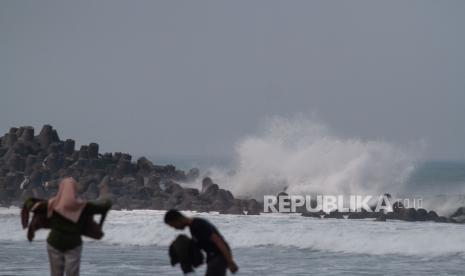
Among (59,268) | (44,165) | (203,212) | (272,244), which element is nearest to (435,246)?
(272,244)

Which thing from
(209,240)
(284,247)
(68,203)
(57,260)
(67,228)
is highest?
(284,247)

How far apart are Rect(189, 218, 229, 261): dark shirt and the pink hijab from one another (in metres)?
1.09

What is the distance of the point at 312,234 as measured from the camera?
24250mm

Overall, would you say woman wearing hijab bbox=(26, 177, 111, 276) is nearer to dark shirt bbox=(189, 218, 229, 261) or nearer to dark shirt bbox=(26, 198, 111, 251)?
dark shirt bbox=(26, 198, 111, 251)

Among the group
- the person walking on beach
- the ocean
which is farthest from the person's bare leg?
the ocean

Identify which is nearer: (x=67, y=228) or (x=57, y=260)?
(x=67, y=228)

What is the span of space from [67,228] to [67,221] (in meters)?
0.07

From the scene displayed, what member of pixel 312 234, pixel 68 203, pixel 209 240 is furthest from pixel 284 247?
pixel 209 240

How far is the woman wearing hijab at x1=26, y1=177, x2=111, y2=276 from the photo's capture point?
10164 millimetres

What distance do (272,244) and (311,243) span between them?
82cm

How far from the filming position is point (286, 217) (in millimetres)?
29969

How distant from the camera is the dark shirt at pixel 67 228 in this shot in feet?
33.6

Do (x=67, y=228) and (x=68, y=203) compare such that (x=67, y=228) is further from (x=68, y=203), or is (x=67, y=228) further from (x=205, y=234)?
(x=205, y=234)

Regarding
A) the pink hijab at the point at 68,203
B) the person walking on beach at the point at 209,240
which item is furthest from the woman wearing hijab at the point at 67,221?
the person walking on beach at the point at 209,240
